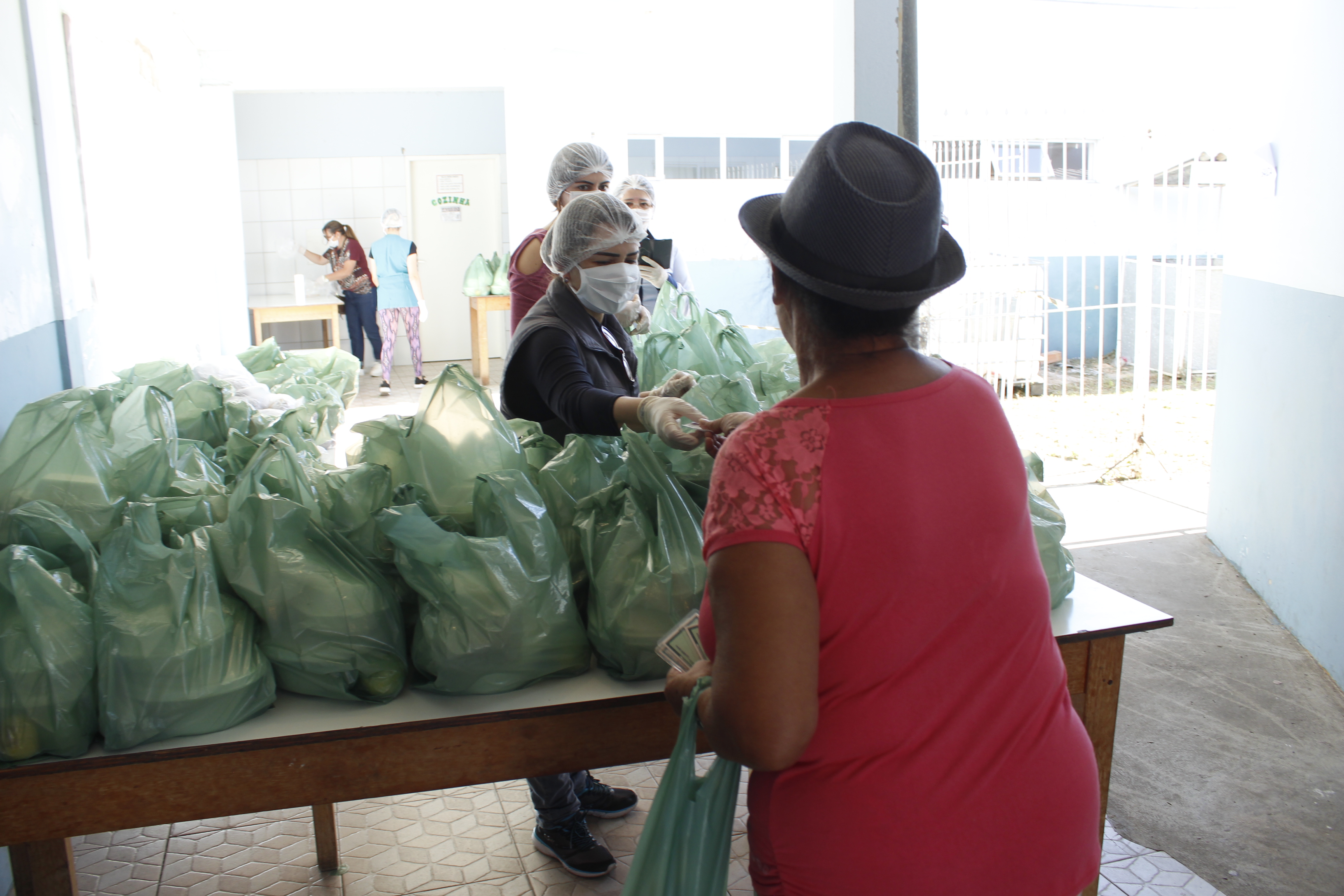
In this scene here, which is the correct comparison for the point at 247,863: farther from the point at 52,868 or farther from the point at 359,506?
the point at 359,506

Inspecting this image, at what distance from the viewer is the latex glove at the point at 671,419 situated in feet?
4.81

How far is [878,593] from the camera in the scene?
85cm

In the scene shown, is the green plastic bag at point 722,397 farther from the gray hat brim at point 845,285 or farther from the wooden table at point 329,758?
the gray hat brim at point 845,285

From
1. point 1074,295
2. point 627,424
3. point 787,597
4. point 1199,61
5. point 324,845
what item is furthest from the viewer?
point 1074,295

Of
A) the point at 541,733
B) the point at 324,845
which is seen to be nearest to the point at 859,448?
the point at 541,733

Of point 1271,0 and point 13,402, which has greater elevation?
point 1271,0

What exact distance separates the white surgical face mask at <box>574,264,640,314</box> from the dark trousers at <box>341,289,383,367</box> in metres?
7.20

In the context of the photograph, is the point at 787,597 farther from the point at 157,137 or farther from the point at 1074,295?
the point at 1074,295

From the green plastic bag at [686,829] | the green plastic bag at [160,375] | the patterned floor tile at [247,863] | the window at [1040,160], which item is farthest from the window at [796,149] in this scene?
the green plastic bag at [686,829]

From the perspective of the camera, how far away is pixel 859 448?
2.80 feet

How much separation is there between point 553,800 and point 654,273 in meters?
1.48

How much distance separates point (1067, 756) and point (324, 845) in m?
1.69

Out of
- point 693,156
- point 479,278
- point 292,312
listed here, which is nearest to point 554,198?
point 479,278


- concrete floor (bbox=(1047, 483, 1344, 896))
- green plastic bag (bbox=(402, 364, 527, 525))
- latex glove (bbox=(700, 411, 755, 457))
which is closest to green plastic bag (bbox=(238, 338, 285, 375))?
green plastic bag (bbox=(402, 364, 527, 525))
